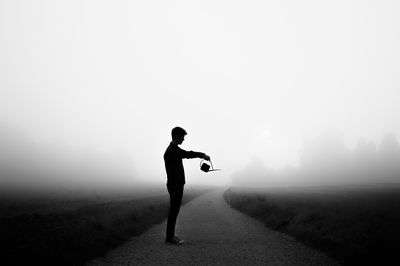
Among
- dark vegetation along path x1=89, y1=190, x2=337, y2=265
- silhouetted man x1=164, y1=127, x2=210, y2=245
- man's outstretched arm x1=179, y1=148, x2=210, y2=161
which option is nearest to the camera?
dark vegetation along path x1=89, y1=190, x2=337, y2=265

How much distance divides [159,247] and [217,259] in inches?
79.3

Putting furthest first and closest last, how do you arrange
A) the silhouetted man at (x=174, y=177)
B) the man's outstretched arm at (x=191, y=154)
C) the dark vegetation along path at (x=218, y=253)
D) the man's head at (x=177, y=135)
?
the man's head at (x=177, y=135) < the man's outstretched arm at (x=191, y=154) < the silhouetted man at (x=174, y=177) < the dark vegetation along path at (x=218, y=253)

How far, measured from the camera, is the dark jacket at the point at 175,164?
7.71 m

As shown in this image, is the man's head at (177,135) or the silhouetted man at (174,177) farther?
the man's head at (177,135)

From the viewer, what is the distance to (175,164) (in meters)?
7.74

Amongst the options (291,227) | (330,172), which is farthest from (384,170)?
(291,227)

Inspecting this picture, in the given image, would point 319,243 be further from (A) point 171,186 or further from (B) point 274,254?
(A) point 171,186

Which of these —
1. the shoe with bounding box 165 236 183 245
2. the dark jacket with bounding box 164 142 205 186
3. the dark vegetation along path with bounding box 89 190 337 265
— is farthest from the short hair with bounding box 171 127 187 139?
the dark vegetation along path with bounding box 89 190 337 265

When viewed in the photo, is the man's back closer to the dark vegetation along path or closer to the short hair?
the short hair

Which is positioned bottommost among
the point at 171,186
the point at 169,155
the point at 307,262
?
the point at 307,262

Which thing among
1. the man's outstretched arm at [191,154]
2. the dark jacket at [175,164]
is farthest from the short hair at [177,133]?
the man's outstretched arm at [191,154]

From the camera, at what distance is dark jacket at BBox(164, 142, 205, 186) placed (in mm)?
7707

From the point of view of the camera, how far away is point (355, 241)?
24.0 feet

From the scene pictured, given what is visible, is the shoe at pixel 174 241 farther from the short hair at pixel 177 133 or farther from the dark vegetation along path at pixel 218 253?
the short hair at pixel 177 133
